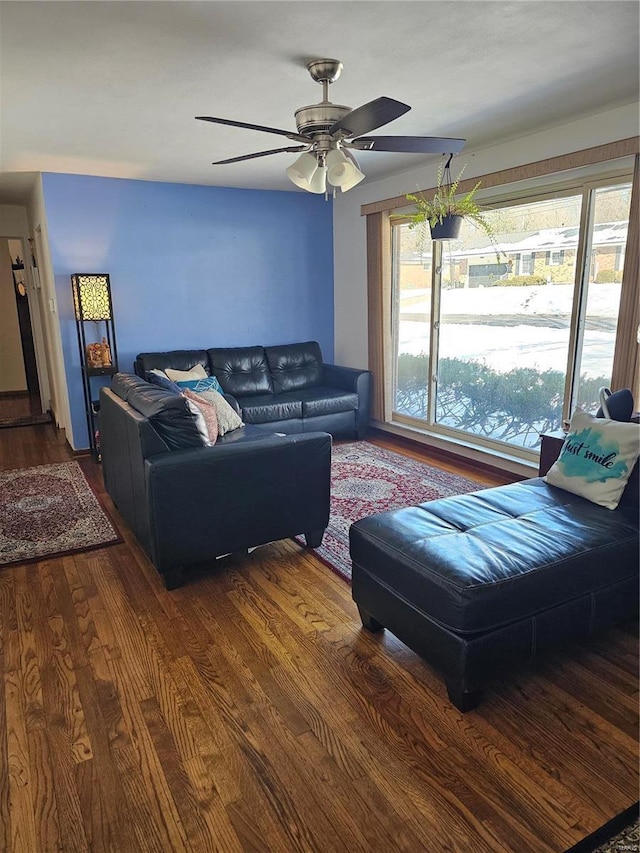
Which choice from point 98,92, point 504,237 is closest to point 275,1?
point 98,92

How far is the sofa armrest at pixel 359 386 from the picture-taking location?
17.7 ft

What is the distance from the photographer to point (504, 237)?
4.23 meters

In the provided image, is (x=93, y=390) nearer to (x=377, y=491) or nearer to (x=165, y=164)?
(x=165, y=164)

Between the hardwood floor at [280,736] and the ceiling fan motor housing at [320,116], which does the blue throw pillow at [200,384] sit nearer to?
the hardwood floor at [280,736]

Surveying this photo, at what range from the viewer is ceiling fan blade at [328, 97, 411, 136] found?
1934 millimetres

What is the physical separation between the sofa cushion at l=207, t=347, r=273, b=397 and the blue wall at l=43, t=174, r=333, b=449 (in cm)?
31

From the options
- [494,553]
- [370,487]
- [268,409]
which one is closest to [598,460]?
[494,553]

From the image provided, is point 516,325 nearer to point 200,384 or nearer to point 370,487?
point 370,487

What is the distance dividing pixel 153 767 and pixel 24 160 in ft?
13.7

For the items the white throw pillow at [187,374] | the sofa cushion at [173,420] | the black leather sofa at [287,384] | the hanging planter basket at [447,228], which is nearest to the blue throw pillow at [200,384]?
the white throw pillow at [187,374]

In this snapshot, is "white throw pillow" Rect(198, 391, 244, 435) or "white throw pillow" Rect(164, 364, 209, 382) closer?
"white throw pillow" Rect(198, 391, 244, 435)

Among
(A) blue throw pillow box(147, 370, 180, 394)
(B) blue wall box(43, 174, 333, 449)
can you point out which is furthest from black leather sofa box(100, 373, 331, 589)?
(B) blue wall box(43, 174, 333, 449)

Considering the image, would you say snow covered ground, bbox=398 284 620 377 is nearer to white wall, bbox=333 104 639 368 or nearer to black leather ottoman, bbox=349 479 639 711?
white wall, bbox=333 104 639 368

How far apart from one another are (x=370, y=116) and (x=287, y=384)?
11.8 ft
